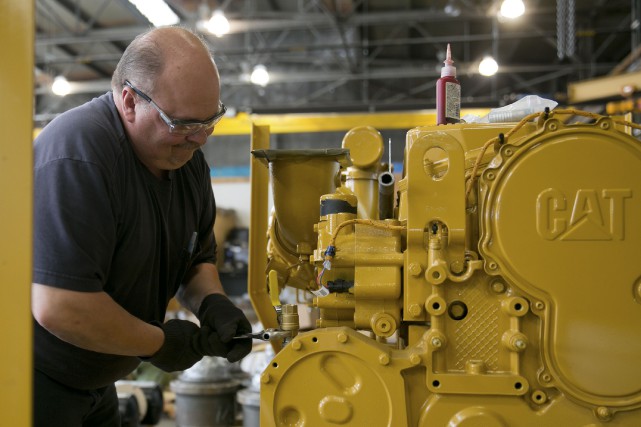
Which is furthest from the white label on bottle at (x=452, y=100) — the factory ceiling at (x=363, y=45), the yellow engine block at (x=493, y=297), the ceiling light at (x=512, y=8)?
the ceiling light at (x=512, y=8)

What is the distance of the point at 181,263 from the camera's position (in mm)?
1962

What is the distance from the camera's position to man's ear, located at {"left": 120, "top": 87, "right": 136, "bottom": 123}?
1.68 metres

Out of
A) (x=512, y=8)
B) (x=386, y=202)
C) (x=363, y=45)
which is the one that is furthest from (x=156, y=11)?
(x=386, y=202)

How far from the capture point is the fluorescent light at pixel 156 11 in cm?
628

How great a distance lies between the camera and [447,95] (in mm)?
1999

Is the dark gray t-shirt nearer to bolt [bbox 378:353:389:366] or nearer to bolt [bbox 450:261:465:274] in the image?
bolt [bbox 378:353:389:366]

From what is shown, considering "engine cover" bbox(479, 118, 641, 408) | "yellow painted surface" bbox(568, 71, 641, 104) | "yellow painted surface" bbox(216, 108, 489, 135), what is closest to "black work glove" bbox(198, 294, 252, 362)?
"engine cover" bbox(479, 118, 641, 408)

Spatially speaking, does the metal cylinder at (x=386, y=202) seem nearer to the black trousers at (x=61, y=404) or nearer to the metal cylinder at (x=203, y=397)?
the black trousers at (x=61, y=404)

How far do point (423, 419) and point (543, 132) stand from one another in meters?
0.82

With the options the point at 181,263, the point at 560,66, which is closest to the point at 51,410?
the point at 181,263

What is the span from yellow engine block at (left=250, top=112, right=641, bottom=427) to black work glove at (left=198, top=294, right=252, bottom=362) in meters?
0.16

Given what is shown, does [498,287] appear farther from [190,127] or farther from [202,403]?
[202,403]

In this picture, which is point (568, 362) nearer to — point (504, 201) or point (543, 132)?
point (504, 201)

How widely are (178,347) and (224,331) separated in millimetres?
133
